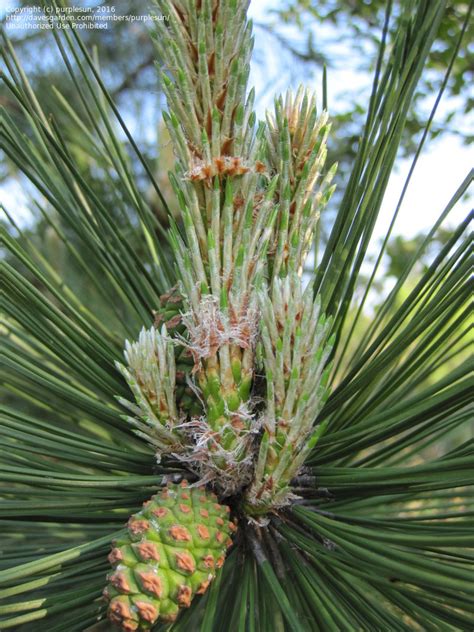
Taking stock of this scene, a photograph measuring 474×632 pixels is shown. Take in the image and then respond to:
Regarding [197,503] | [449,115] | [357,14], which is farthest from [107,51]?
[197,503]

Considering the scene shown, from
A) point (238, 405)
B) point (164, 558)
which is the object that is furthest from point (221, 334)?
point (164, 558)

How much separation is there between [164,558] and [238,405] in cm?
17

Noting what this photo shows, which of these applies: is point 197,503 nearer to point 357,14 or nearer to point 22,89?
point 22,89

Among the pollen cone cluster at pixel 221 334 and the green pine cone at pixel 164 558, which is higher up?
the pollen cone cluster at pixel 221 334

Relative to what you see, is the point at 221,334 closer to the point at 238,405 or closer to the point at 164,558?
the point at 238,405

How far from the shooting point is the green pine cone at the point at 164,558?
577 mm

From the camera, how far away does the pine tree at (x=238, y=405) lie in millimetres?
609

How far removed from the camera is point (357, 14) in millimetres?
2172

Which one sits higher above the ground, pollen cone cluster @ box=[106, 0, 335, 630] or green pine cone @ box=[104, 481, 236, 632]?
pollen cone cluster @ box=[106, 0, 335, 630]

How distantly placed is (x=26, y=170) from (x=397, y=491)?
607 millimetres

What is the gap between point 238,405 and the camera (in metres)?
0.68

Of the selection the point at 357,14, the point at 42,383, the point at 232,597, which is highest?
the point at 357,14

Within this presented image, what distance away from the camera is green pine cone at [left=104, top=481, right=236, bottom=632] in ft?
1.89

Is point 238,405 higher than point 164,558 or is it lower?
higher
